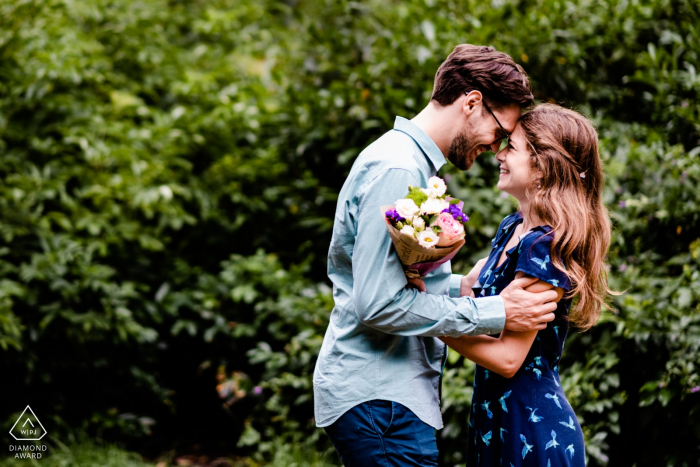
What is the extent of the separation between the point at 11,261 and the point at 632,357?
4.11 metres

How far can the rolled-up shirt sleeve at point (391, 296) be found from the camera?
1713mm

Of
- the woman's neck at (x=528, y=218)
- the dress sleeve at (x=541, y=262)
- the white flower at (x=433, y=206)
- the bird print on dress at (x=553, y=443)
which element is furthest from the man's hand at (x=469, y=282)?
the white flower at (x=433, y=206)

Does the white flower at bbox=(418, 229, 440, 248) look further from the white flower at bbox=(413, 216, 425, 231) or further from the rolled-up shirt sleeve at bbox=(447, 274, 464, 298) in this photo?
the rolled-up shirt sleeve at bbox=(447, 274, 464, 298)

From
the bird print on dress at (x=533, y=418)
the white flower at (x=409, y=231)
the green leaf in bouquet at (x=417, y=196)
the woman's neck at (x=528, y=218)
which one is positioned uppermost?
the green leaf in bouquet at (x=417, y=196)

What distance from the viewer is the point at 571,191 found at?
2014mm

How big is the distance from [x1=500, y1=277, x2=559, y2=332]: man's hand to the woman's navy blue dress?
0.05 meters

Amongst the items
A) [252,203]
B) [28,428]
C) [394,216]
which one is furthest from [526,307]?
[28,428]

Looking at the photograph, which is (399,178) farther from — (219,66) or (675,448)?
(219,66)

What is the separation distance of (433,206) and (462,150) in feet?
1.63

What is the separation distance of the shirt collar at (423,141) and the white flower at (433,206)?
0.34m

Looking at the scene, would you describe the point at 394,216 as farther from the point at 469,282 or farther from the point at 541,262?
the point at 469,282

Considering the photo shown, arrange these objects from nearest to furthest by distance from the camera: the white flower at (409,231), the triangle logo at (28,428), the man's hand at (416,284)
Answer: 1. the white flower at (409,231)
2. the man's hand at (416,284)
3. the triangle logo at (28,428)

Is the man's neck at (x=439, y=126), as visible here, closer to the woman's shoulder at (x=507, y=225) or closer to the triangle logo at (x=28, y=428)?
the woman's shoulder at (x=507, y=225)

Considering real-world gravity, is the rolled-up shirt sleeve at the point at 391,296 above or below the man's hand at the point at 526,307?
above
